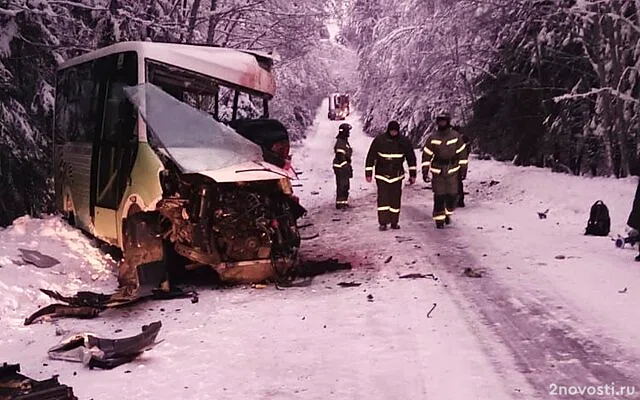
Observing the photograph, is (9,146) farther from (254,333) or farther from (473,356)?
(473,356)

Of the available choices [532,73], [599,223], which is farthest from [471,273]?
[532,73]

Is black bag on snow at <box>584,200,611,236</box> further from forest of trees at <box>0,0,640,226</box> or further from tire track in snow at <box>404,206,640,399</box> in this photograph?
forest of trees at <box>0,0,640,226</box>

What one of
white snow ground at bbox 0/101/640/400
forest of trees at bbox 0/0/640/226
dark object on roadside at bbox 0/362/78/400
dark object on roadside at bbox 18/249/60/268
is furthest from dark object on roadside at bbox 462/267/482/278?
forest of trees at bbox 0/0/640/226

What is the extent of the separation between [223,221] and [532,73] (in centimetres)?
1474

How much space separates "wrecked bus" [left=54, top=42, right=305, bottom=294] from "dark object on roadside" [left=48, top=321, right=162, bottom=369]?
6.05 ft

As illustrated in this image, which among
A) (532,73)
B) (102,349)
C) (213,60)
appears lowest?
(102,349)

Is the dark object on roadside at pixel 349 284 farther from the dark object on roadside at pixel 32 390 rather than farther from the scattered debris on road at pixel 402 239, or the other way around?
the dark object on roadside at pixel 32 390

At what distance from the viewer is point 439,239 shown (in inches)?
394

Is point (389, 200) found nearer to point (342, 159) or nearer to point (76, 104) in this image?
point (342, 159)

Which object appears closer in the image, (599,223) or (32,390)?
(32,390)

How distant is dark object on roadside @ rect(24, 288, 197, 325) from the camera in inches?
249

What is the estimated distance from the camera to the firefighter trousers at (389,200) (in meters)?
11.0

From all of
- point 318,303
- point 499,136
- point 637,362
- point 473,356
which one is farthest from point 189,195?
point 499,136

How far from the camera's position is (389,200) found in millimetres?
11102
